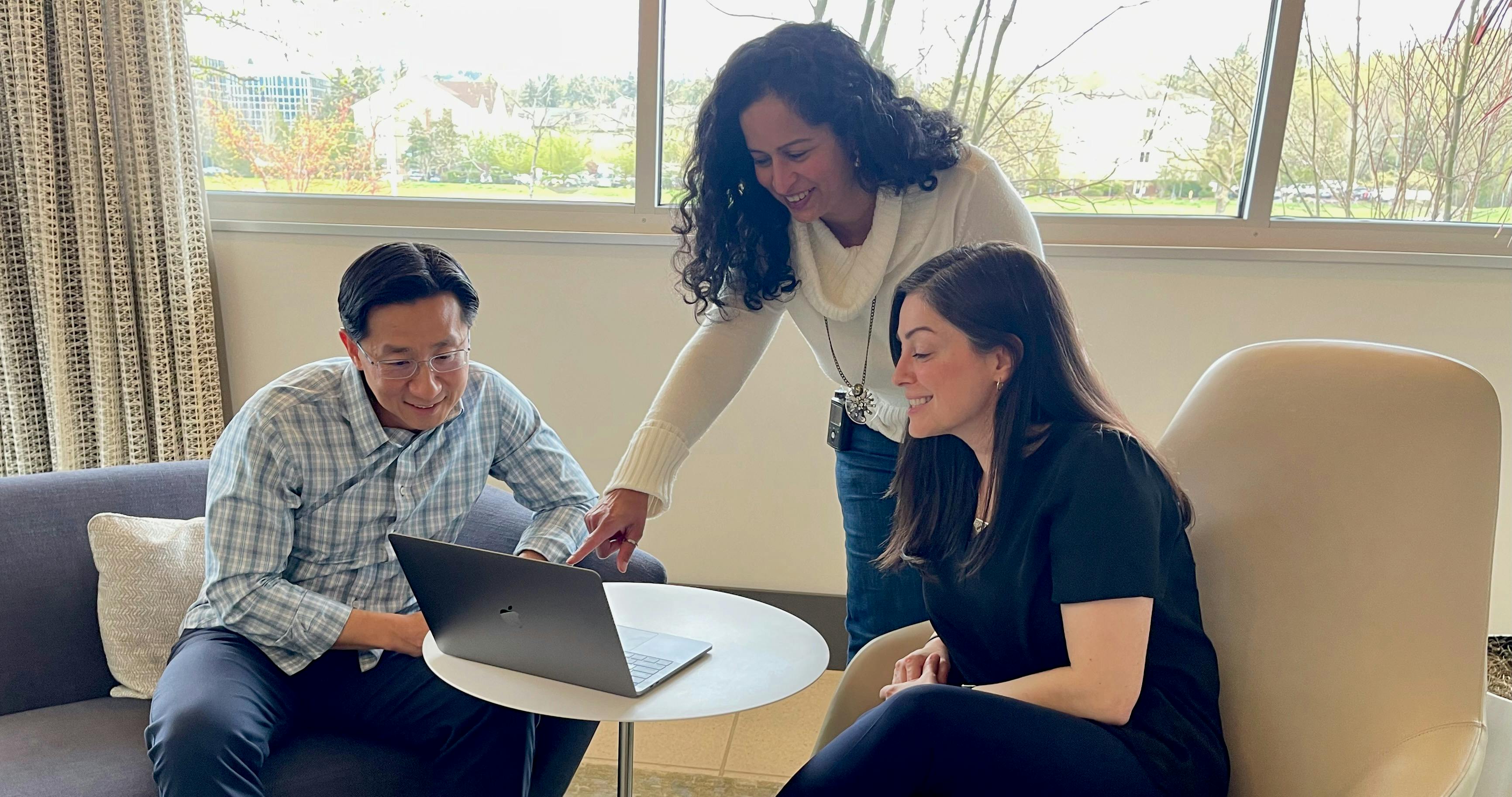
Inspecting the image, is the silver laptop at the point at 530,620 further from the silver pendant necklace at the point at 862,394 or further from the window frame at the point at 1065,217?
the window frame at the point at 1065,217

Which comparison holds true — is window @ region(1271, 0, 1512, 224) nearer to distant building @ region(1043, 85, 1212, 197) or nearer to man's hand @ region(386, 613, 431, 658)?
distant building @ region(1043, 85, 1212, 197)

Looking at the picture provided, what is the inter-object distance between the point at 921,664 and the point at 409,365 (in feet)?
2.88

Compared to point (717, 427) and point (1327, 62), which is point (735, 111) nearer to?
point (717, 427)

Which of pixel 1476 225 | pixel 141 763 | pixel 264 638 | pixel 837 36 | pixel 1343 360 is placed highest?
pixel 837 36

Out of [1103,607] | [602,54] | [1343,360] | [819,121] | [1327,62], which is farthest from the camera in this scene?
[602,54]

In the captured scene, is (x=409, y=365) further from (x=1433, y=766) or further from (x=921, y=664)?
(x=1433, y=766)

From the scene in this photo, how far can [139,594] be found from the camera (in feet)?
5.54

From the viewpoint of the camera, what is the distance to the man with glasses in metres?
1.54

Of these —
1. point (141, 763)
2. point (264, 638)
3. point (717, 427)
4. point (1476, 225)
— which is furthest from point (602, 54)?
point (1476, 225)

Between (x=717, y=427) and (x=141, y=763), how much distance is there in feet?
4.81

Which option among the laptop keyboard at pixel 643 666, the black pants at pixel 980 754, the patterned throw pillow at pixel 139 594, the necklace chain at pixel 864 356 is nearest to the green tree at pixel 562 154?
the necklace chain at pixel 864 356

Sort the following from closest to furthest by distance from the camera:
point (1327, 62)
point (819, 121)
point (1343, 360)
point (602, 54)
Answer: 1. point (1343, 360)
2. point (819, 121)
3. point (1327, 62)
4. point (602, 54)

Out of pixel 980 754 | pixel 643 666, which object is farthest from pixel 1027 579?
pixel 643 666

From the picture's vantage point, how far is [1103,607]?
118 cm
